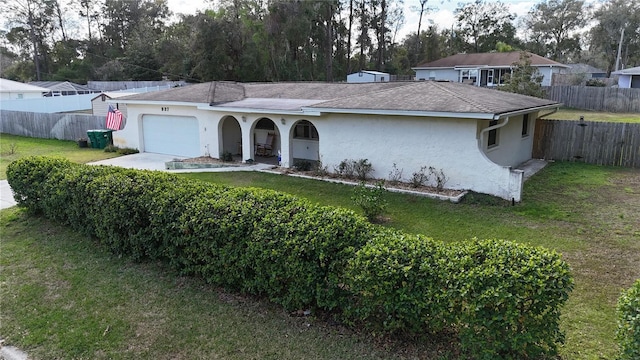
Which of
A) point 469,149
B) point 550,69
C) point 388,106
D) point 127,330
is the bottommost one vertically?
point 127,330

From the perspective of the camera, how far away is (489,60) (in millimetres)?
42625

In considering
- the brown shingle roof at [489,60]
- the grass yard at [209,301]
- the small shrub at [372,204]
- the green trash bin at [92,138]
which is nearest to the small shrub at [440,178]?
the grass yard at [209,301]

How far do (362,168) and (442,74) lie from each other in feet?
Result: 117

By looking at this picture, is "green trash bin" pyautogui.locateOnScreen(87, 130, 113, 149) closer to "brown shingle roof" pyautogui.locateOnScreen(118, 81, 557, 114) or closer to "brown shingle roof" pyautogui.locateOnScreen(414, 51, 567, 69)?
"brown shingle roof" pyautogui.locateOnScreen(118, 81, 557, 114)

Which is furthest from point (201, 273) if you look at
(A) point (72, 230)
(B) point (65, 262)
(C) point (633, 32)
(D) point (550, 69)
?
(C) point (633, 32)

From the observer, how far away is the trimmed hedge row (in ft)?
13.3

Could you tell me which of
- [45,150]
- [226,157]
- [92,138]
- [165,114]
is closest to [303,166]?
[226,157]

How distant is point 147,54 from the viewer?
54.2 metres

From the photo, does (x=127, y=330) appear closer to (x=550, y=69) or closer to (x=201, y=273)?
(x=201, y=273)

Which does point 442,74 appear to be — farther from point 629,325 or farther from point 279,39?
point 629,325

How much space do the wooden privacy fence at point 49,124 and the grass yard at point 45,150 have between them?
0.68 metres

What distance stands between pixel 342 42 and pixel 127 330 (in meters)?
50.2

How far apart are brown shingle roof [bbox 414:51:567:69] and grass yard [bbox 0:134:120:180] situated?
35535mm

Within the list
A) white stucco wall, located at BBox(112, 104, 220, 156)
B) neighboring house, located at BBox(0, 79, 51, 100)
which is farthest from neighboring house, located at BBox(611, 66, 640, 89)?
neighboring house, located at BBox(0, 79, 51, 100)
